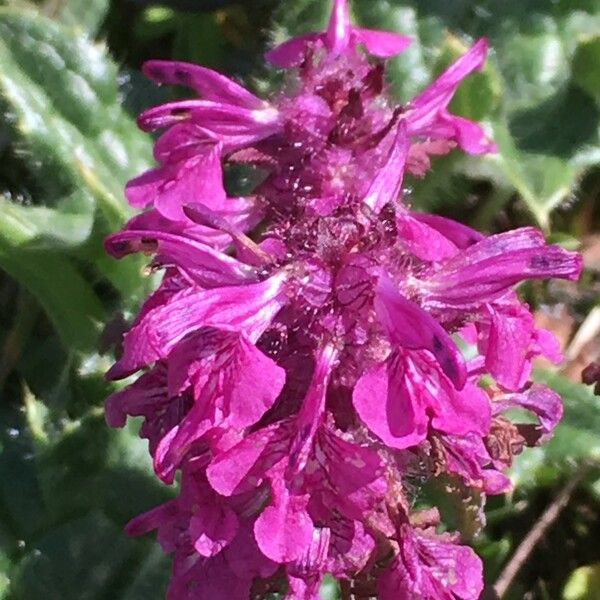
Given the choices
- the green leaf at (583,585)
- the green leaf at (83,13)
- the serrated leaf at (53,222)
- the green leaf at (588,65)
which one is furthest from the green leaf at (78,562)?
the green leaf at (588,65)

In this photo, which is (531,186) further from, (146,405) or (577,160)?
(146,405)

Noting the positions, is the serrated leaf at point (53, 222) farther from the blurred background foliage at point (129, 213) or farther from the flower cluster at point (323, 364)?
the flower cluster at point (323, 364)

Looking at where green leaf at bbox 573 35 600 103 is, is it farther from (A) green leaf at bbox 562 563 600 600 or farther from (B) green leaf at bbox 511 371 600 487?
(A) green leaf at bbox 562 563 600 600

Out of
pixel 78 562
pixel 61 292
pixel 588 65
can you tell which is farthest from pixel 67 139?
pixel 588 65

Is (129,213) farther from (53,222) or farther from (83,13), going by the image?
(83,13)

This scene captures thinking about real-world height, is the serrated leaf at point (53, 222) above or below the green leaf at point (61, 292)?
above

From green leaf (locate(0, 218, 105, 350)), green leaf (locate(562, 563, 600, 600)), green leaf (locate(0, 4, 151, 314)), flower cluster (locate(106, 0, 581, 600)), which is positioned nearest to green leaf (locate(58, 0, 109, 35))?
green leaf (locate(0, 4, 151, 314))
